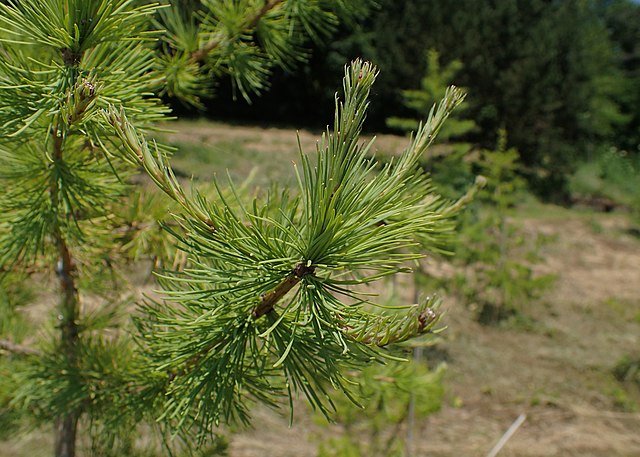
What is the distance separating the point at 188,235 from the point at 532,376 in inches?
176

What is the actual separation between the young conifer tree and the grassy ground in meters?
1.25

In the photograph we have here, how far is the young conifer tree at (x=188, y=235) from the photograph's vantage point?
54 cm

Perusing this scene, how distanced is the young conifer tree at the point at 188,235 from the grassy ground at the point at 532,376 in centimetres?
125

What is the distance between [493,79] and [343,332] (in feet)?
34.1

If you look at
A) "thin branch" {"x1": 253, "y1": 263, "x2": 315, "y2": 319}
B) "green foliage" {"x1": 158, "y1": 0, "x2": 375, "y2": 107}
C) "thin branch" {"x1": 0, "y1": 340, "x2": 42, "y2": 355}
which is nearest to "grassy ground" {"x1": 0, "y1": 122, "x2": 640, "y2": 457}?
"green foliage" {"x1": 158, "y1": 0, "x2": 375, "y2": 107}

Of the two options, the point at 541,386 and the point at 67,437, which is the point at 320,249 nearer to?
the point at 67,437

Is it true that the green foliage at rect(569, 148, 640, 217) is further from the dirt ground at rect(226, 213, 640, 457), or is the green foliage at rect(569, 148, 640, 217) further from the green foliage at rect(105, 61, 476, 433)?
the green foliage at rect(105, 61, 476, 433)

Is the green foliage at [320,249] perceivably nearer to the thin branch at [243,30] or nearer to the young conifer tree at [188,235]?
the young conifer tree at [188,235]

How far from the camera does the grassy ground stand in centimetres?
358

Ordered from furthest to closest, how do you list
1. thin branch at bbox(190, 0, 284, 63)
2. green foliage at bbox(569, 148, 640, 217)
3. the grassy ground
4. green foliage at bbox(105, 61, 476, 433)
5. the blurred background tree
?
green foliage at bbox(569, 148, 640, 217)
the blurred background tree
the grassy ground
thin branch at bbox(190, 0, 284, 63)
green foliage at bbox(105, 61, 476, 433)

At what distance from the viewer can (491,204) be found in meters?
5.95

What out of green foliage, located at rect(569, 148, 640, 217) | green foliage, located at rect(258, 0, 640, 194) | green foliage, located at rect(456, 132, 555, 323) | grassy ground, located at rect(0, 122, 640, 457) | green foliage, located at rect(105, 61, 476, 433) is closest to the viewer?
green foliage, located at rect(105, 61, 476, 433)

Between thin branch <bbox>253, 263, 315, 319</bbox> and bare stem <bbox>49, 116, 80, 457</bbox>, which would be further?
bare stem <bbox>49, 116, 80, 457</bbox>

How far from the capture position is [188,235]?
0.57 meters
